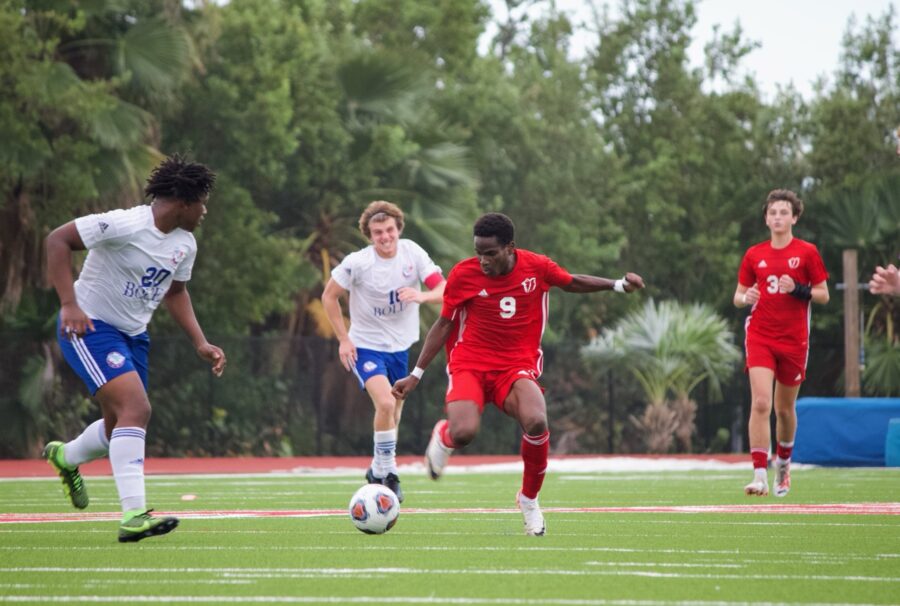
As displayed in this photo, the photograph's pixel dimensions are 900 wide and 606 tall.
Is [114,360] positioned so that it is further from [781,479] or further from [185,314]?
[781,479]

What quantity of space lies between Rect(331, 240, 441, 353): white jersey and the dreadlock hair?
11.8ft

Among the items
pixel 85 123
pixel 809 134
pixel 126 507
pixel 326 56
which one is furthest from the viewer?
pixel 809 134

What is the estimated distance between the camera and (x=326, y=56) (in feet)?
105

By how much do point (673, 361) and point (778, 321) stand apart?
675 inches

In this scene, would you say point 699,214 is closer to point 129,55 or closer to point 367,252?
point 129,55

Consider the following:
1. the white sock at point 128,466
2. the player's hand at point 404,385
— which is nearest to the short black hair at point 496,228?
the player's hand at point 404,385

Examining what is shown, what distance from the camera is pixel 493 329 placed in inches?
396

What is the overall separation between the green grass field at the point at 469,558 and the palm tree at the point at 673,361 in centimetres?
1722

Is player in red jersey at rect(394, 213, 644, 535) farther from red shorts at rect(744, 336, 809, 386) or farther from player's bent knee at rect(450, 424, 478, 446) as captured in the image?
red shorts at rect(744, 336, 809, 386)

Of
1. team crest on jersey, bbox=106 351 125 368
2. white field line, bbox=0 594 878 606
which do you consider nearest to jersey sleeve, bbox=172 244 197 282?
team crest on jersey, bbox=106 351 125 368

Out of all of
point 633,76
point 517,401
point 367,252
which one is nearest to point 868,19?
point 633,76

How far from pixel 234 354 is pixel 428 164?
6047 millimetres

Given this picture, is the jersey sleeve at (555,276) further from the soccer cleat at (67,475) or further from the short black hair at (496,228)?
the soccer cleat at (67,475)

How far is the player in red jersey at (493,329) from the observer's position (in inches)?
385
